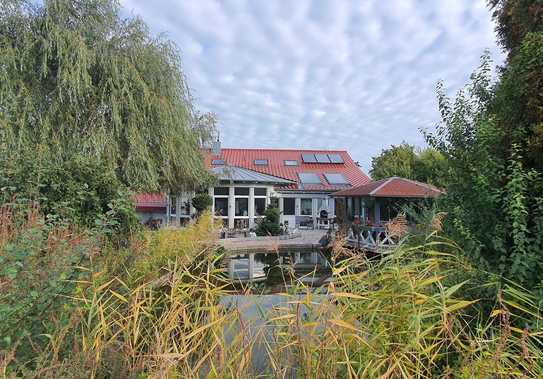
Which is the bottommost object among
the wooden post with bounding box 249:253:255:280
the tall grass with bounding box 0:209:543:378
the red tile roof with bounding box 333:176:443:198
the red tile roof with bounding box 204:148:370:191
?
the wooden post with bounding box 249:253:255:280

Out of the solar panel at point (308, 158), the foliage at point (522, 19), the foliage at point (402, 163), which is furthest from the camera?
the foliage at point (402, 163)

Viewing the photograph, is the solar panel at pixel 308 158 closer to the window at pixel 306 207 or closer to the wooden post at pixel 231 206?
the window at pixel 306 207

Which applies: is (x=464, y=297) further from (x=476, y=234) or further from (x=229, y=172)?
(x=229, y=172)

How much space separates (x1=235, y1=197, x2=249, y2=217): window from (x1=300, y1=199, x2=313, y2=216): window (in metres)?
4.80

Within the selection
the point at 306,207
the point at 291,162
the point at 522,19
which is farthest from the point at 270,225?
the point at 522,19

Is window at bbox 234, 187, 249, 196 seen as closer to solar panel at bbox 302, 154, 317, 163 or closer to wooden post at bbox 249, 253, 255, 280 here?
wooden post at bbox 249, 253, 255, 280

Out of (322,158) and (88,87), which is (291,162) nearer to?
(322,158)

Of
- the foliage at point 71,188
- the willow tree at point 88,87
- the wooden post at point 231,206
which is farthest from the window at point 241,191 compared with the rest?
the foliage at point 71,188

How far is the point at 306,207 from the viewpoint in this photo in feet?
77.3

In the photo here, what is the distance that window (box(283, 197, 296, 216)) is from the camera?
23234mm

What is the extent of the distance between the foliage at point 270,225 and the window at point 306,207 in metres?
5.79

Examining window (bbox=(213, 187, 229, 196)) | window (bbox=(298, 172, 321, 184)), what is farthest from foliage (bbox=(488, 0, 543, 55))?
window (bbox=(298, 172, 321, 184))

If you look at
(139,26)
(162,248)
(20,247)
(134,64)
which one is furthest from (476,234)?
(139,26)

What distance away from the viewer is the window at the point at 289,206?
23.2m
